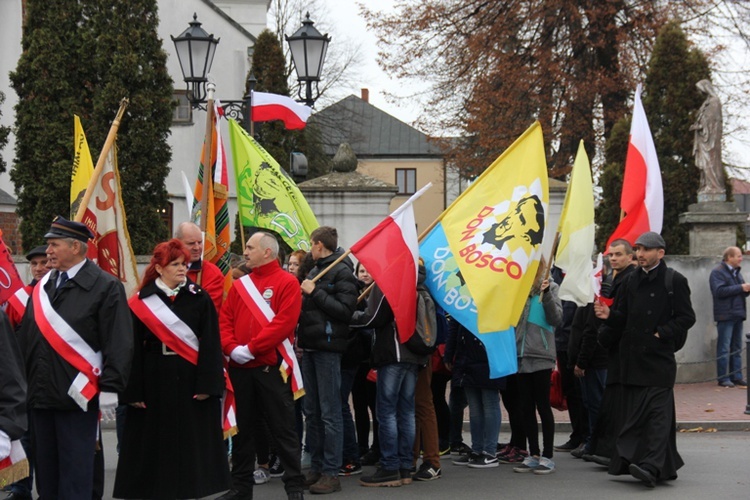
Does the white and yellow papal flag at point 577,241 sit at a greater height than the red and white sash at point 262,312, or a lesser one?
greater

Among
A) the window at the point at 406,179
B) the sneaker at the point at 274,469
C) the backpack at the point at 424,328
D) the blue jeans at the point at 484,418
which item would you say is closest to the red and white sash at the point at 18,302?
the sneaker at the point at 274,469

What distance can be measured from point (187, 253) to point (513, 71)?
70.7ft

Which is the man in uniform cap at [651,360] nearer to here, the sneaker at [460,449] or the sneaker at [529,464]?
the sneaker at [529,464]

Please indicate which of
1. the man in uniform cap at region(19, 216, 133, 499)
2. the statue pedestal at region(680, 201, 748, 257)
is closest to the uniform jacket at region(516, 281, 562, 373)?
the man in uniform cap at region(19, 216, 133, 499)

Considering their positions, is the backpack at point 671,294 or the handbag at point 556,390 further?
the handbag at point 556,390

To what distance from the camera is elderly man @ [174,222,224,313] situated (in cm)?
798

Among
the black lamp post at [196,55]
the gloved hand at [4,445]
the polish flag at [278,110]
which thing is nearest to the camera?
the gloved hand at [4,445]

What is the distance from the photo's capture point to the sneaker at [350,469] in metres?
9.56

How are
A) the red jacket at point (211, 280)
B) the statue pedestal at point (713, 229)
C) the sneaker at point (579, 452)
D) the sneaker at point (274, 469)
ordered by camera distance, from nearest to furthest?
the red jacket at point (211, 280) < the sneaker at point (274, 469) < the sneaker at point (579, 452) < the statue pedestal at point (713, 229)

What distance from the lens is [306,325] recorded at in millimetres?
8703

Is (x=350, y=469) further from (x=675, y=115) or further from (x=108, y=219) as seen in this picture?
(x=675, y=115)

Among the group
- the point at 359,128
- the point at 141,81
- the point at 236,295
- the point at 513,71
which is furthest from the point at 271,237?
the point at 359,128

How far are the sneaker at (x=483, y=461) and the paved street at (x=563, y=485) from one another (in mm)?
76

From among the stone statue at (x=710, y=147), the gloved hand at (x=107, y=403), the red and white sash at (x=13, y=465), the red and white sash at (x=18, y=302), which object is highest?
the stone statue at (x=710, y=147)
